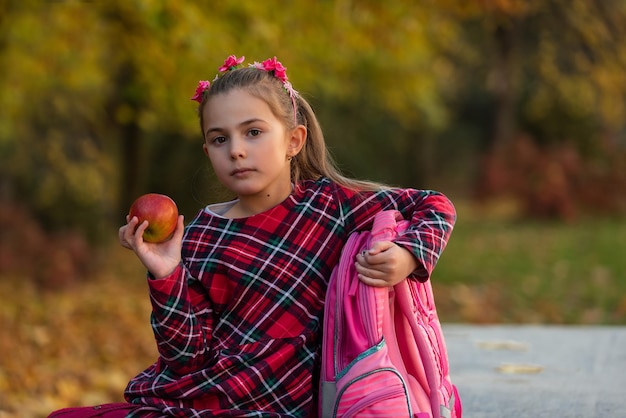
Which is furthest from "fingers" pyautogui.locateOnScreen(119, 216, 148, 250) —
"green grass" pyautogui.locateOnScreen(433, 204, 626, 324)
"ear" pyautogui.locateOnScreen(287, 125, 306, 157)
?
"green grass" pyautogui.locateOnScreen(433, 204, 626, 324)

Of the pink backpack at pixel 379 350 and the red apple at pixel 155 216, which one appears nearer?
the pink backpack at pixel 379 350

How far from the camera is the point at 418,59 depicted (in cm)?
1458

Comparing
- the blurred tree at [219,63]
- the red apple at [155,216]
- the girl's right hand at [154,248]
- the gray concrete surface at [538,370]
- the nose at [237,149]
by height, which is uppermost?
the blurred tree at [219,63]

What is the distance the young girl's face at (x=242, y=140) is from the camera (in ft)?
8.07

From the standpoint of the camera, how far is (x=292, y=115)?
260cm

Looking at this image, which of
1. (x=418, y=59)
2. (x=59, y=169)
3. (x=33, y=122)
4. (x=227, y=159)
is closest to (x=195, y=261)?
(x=227, y=159)

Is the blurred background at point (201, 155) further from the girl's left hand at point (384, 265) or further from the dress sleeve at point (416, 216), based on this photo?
the girl's left hand at point (384, 265)

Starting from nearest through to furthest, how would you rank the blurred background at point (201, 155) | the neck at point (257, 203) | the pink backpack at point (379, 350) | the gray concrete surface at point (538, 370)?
the pink backpack at point (379, 350), the neck at point (257, 203), the gray concrete surface at point (538, 370), the blurred background at point (201, 155)

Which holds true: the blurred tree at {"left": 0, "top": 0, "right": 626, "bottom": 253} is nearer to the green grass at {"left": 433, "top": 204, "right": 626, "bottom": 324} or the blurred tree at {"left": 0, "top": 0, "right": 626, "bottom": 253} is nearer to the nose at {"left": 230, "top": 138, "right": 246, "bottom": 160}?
the nose at {"left": 230, "top": 138, "right": 246, "bottom": 160}

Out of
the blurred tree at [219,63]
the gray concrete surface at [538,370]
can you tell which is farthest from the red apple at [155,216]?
the gray concrete surface at [538,370]

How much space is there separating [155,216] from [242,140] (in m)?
0.31

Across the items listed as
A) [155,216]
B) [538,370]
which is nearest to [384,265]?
[155,216]

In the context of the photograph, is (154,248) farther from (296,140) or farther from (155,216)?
(296,140)

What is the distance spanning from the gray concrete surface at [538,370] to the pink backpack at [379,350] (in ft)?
2.52
